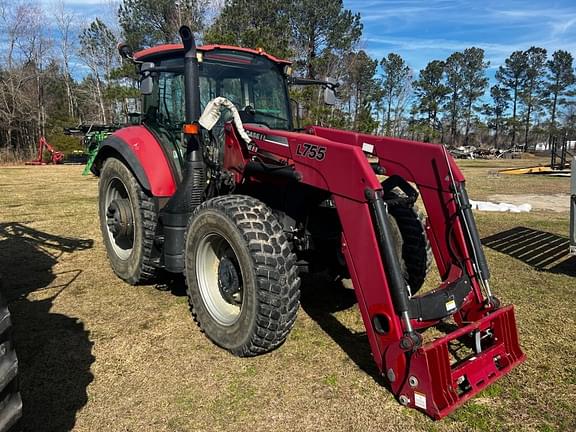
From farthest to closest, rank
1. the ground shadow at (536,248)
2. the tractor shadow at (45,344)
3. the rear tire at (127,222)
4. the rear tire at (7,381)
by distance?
1. the ground shadow at (536,248)
2. the rear tire at (127,222)
3. the tractor shadow at (45,344)
4. the rear tire at (7,381)

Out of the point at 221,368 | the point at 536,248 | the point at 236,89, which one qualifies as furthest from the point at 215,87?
the point at 536,248

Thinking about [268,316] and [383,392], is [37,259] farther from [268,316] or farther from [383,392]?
[383,392]

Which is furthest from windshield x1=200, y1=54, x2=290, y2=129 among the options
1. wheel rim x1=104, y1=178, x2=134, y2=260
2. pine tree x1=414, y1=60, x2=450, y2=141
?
pine tree x1=414, y1=60, x2=450, y2=141

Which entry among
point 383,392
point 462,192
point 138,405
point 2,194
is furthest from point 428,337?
point 2,194

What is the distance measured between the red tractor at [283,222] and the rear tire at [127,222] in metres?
0.02

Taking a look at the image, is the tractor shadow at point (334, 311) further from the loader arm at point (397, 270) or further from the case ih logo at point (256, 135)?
the case ih logo at point (256, 135)

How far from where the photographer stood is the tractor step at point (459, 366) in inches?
104

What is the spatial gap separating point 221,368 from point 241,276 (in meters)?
0.68

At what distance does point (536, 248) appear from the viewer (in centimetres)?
664

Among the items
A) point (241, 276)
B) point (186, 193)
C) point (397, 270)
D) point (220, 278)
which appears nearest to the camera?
point (397, 270)

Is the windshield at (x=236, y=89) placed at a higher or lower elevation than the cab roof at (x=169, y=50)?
lower

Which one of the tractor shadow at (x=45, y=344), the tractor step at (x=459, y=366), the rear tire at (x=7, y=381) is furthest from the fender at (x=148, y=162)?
the tractor step at (x=459, y=366)

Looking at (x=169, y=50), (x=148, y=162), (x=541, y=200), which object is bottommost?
(x=541, y=200)

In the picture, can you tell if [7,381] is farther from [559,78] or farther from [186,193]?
[559,78]
